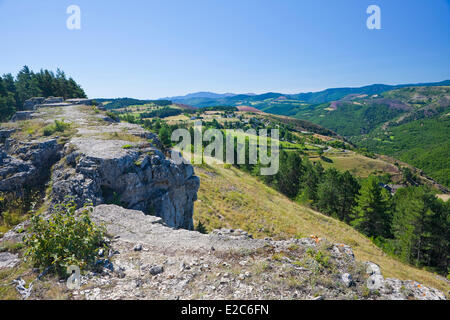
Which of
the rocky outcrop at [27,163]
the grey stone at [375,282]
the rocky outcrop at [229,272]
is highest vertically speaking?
the rocky outcrop at [27,163]

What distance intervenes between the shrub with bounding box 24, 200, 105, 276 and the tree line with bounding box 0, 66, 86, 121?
47752 millimetres

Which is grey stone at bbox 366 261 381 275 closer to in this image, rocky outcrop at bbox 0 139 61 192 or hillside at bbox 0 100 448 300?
hillside at bbox 0 100 448 300

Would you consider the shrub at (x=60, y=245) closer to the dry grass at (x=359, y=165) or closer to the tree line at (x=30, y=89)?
the tree line at (x=30, y=89)

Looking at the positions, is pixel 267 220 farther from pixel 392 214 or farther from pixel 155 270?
pixel 392 214

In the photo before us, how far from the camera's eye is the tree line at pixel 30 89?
40316 millimetres

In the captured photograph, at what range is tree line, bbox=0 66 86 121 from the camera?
4032 centimetres

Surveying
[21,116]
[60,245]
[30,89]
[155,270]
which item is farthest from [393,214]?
[30,89]

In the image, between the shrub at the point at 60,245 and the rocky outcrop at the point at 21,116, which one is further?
the rocky outcrop at the point at 21,116

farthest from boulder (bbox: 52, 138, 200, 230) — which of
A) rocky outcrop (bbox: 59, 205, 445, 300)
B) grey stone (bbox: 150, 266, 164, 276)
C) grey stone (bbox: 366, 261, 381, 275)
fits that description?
grey stone (bbox: 366, 261, 381, 275)

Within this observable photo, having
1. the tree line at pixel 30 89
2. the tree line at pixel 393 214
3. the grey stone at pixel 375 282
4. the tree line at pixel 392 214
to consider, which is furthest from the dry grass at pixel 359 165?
the grey stone at pixel 375 282

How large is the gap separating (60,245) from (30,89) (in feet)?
182

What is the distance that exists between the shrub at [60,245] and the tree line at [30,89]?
47752mm
